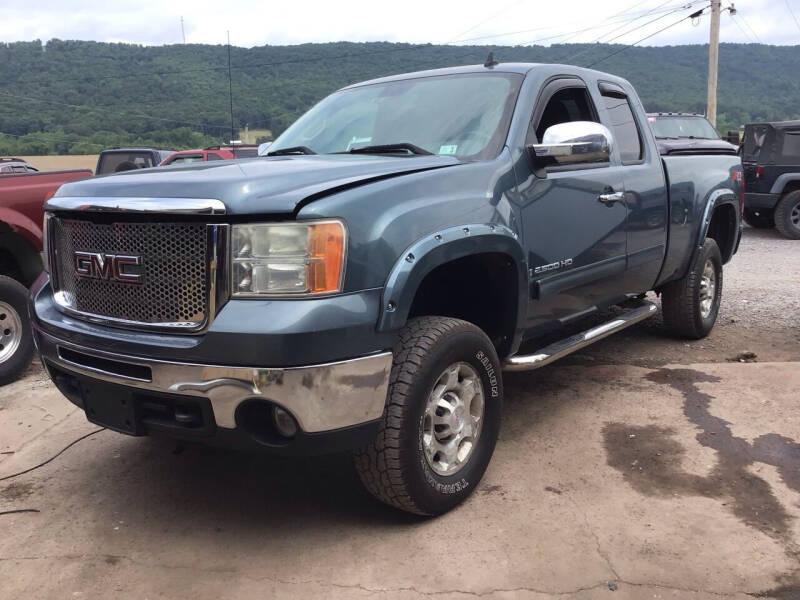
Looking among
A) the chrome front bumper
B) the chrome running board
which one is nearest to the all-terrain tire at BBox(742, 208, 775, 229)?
the chrome running board

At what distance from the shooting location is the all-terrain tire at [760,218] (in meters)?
13.1

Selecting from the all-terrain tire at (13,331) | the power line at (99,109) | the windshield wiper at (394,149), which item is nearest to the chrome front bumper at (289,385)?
the windshield wiper at (394,149)

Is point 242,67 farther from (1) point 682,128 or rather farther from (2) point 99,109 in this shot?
(1) point 682,128

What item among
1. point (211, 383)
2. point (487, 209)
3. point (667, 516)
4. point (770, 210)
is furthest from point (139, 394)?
point (770, 210)

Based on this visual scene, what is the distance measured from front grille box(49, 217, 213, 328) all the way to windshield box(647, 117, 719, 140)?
12.4 m

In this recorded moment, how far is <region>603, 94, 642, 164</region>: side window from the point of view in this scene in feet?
15.0

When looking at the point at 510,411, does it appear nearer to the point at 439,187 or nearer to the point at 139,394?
the point at 439,187

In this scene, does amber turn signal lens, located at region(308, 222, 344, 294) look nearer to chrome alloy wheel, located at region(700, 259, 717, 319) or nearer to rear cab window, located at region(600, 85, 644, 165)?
rear cab window, located at region(600, 85, 644, 165)

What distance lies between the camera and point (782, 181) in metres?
12.6

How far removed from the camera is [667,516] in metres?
3.10

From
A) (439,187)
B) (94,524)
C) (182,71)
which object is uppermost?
(182,71)

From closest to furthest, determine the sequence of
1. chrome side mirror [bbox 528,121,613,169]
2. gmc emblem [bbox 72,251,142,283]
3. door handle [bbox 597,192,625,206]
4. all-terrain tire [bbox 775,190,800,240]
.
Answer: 1. gmc emblem [bbox 72,251,142,283]
2. chrome side mirror [bbox 528,121,613,169]
3. door handle [bbox 597,192,625,206]
4. all-terrain tire [bbox 775,190,800,240]

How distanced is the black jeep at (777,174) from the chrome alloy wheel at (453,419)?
1133 centimetres

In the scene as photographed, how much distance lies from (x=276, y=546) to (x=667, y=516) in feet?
5.25
